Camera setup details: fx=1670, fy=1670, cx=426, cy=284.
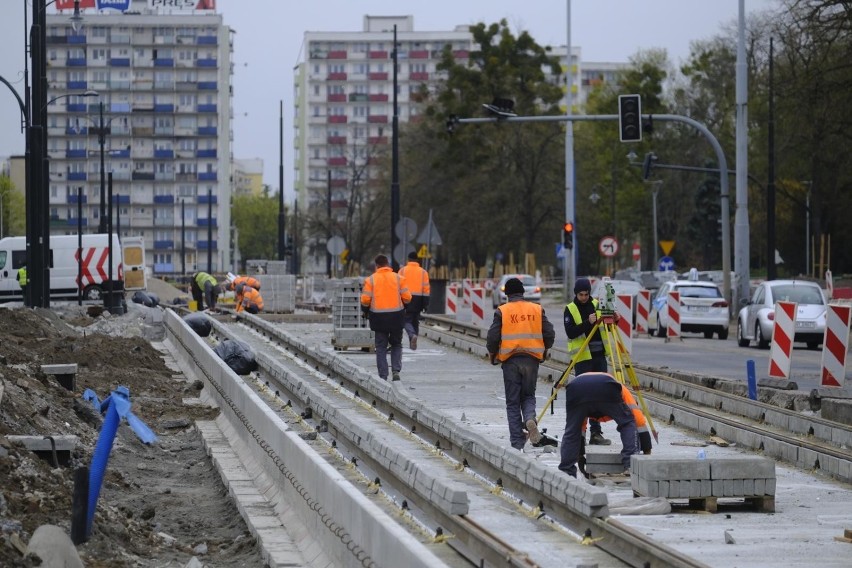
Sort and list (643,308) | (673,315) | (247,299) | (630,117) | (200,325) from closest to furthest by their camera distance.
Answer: (200,325) → (673,315) → (630,117) → (643,308) → (247,299)

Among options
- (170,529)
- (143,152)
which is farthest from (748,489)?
(143,152)

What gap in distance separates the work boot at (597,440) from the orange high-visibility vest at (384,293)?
7595 millimetres

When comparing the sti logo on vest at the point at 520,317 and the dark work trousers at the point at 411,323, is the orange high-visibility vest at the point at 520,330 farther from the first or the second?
the dark work trousers at the point at 411,323

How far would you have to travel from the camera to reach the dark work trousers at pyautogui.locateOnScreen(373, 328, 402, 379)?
24688 millimetres

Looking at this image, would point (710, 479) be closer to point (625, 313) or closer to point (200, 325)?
point (625, 313)

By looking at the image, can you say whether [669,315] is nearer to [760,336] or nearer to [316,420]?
[760,336]

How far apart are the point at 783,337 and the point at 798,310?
44.8 feet

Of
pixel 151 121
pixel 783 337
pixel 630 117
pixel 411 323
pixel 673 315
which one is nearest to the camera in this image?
pixel 783 337

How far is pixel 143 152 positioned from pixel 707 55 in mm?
81263

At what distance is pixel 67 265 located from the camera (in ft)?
211

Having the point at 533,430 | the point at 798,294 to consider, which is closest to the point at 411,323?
the point at 798,294

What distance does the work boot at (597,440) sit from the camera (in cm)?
1684

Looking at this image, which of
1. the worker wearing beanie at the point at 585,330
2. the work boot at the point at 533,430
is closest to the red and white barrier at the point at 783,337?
the worker wearing beanie at the point at 585,330

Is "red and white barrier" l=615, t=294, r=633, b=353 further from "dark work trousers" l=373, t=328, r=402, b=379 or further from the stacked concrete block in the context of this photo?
the stacked concrete block
